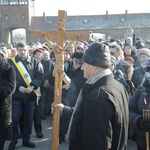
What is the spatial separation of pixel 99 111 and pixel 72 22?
146ft

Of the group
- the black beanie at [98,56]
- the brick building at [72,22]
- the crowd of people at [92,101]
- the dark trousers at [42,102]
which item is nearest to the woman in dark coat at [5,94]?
the crowd of people at [92,101]

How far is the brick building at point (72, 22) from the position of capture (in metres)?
42.5

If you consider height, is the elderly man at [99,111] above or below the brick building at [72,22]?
below

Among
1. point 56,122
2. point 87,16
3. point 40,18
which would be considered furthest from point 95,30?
point 56,122

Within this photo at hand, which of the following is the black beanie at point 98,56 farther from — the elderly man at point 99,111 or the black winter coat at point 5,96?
the black winter coat at point 5,96

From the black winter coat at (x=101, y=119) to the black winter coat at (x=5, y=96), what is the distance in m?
2.08

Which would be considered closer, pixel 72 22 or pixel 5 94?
pixel 5 94

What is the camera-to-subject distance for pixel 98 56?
2455mm

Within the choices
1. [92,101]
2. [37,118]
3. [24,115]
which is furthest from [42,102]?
[92,101]

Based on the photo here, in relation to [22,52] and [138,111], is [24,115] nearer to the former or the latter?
[22,52]

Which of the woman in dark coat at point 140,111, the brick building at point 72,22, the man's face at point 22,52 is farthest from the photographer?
the brick building at point 72,22

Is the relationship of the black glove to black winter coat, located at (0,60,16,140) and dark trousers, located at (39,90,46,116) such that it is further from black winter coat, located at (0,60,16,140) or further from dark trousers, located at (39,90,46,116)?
dark trousers, located at (39,90,46,116)

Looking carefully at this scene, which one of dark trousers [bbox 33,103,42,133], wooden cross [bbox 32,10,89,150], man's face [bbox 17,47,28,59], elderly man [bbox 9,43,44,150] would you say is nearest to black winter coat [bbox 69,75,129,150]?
wooden cross [bbox 32,10,89,150]

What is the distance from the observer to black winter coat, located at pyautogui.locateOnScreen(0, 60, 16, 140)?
4253mm
